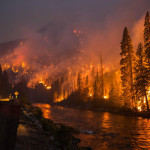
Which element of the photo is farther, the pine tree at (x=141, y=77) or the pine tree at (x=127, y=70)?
the pine tree at (x=127, y=70)

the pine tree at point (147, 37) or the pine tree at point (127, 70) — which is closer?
the pine tree at point (147, 37)

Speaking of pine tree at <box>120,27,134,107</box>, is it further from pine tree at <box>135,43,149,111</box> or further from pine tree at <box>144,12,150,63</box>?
pine tree at <box>144,12,150,63</box>

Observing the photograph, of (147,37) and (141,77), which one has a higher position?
(147,37)

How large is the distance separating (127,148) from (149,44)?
28.4m

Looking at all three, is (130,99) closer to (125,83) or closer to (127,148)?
(125,83)

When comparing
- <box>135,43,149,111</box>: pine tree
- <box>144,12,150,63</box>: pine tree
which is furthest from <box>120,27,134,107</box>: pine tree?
<box>144,12,150,63</box>: pine tree

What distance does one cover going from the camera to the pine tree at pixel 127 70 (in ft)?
125

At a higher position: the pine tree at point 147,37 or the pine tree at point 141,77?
the pine tree at point 147,37

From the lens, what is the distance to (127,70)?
4000 cm

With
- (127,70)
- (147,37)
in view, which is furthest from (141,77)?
(147,37)

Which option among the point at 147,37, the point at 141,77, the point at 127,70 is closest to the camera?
the point at 141,77

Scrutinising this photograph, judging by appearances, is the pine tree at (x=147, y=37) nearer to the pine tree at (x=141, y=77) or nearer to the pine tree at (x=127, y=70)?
the pine tree at (x=141, y=77)

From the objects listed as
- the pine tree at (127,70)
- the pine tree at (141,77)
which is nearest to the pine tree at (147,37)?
the pine tree at (141,77)

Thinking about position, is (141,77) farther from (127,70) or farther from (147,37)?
(147,37)
